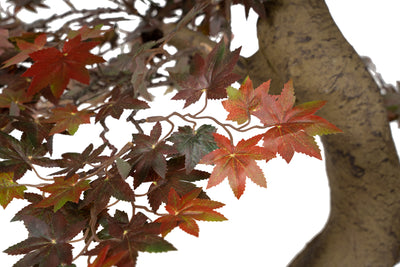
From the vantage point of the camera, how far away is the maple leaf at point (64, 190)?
0.38 m

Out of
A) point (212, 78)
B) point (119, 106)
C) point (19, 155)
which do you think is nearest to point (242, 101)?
point (212, 78)

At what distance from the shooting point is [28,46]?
49 cm

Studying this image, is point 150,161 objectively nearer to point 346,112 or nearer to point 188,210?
point 188,210

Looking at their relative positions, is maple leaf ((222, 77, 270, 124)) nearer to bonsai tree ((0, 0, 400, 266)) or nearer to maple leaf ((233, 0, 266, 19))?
bonsai tree ((0, 0, 400, 266))

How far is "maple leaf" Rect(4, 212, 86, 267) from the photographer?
37cm

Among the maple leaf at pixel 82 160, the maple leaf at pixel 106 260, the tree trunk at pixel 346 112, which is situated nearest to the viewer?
the maple leaf at pixel 106 260

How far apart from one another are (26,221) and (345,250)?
651mm

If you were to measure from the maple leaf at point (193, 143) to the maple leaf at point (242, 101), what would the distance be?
0.08 feet

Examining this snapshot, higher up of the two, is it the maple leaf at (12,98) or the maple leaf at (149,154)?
the maple leaf at (12,98)

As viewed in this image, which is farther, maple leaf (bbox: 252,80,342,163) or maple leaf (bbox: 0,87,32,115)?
maple leaf (bbox: 0,87,32,115)

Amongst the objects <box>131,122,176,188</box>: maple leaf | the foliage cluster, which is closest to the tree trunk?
the foliage cluster

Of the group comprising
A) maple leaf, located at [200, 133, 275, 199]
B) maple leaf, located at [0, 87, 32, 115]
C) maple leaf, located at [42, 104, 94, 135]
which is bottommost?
maple leaf, located at [200, 133, 275, 199]

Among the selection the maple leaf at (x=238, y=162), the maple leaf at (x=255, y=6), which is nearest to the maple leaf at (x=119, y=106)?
the maple leaf at (x=238, y=162)

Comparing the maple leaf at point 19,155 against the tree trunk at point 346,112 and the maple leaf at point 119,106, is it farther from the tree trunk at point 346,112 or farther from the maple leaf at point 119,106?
the tree trunk at point 346,112
